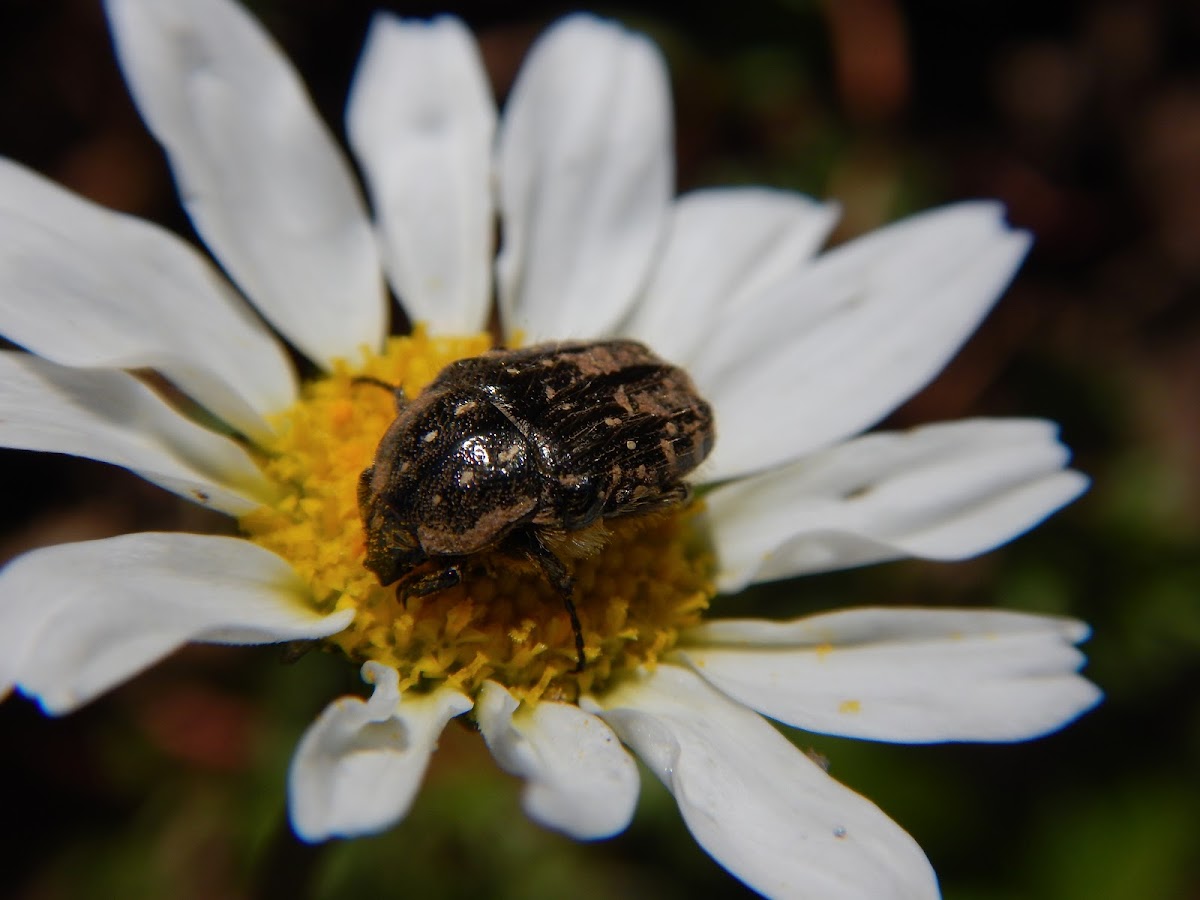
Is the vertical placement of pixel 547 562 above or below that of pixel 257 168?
below

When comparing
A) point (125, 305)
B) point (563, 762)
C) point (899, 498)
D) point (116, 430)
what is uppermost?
point (125, 305)

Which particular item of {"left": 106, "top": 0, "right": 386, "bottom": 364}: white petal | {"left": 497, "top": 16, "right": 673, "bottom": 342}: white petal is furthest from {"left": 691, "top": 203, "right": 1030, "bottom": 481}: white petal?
{"left": 106, "top": 0, "right": 386, "bottom": 364}: white petal

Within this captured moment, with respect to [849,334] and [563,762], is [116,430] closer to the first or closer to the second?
[563,762]

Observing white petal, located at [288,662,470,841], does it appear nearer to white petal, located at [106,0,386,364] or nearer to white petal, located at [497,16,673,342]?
white petal, located at [106,0,386,364]

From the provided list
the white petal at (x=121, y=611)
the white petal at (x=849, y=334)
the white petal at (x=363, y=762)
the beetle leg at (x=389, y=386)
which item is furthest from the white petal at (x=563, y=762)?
the white petal at (x=849, y=334)

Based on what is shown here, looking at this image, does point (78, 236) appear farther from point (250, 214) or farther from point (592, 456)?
point (592, 456)

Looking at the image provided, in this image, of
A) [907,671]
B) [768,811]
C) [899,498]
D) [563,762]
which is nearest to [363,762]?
[563,762]
